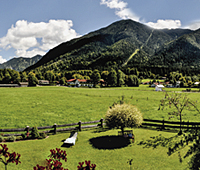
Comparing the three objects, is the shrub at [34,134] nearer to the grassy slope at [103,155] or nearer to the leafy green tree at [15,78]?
the grassy slope at [103,155]

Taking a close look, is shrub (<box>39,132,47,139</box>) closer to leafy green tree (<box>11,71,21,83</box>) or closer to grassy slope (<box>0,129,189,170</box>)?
grassy slope (<box>0,129,189,170</box>)

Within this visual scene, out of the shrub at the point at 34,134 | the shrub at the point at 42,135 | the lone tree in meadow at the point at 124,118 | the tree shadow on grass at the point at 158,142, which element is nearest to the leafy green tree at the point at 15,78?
the shrub at the point at 34,134

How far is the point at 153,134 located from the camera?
17.8m

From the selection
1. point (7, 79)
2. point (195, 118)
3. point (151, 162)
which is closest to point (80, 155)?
point (151, 162)

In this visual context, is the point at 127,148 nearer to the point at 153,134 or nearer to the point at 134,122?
the point at 134,122

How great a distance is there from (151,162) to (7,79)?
135 m

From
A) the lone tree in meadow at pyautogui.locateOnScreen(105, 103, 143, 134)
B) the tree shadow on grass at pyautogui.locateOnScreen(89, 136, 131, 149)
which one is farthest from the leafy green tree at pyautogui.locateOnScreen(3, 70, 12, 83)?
the lone tree in meadow at pyautogui.locateOnScreen(105, 103, 143, 134)

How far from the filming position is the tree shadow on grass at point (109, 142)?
1442 cm

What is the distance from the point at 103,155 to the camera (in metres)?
12.7

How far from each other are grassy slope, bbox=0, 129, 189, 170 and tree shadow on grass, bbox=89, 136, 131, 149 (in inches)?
21.2

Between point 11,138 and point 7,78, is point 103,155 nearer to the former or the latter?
point 11,138

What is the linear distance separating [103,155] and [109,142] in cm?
287

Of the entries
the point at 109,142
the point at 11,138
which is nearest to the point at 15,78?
the point at 11,138

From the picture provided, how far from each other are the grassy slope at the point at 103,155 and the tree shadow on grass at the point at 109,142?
1.77ft
